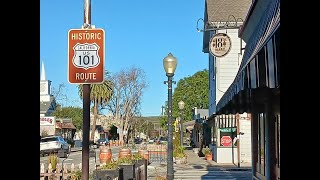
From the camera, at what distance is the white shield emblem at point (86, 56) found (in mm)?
7008

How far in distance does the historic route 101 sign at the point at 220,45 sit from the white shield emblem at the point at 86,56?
13096 mm

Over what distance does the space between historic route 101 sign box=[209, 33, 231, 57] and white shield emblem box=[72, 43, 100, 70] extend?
13.1m

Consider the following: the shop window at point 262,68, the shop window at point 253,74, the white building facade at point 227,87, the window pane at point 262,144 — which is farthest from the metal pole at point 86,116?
the white building facade at point 227,87

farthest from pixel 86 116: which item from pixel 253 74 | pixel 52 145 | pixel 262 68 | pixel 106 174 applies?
pixel 52 145

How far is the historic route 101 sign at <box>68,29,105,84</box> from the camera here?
7.00m

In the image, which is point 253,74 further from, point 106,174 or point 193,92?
point 193,92

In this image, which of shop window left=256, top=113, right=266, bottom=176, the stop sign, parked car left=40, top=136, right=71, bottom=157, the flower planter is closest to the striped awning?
the flower planter

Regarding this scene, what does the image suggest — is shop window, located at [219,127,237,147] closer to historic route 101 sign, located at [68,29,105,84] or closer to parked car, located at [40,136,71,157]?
parked car, located at [40,136,71,157]

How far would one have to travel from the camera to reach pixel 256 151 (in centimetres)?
1298

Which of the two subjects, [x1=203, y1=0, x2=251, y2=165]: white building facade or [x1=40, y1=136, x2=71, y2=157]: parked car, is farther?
[x1=40, y1=136, x2=71, y2=157]: parked car
